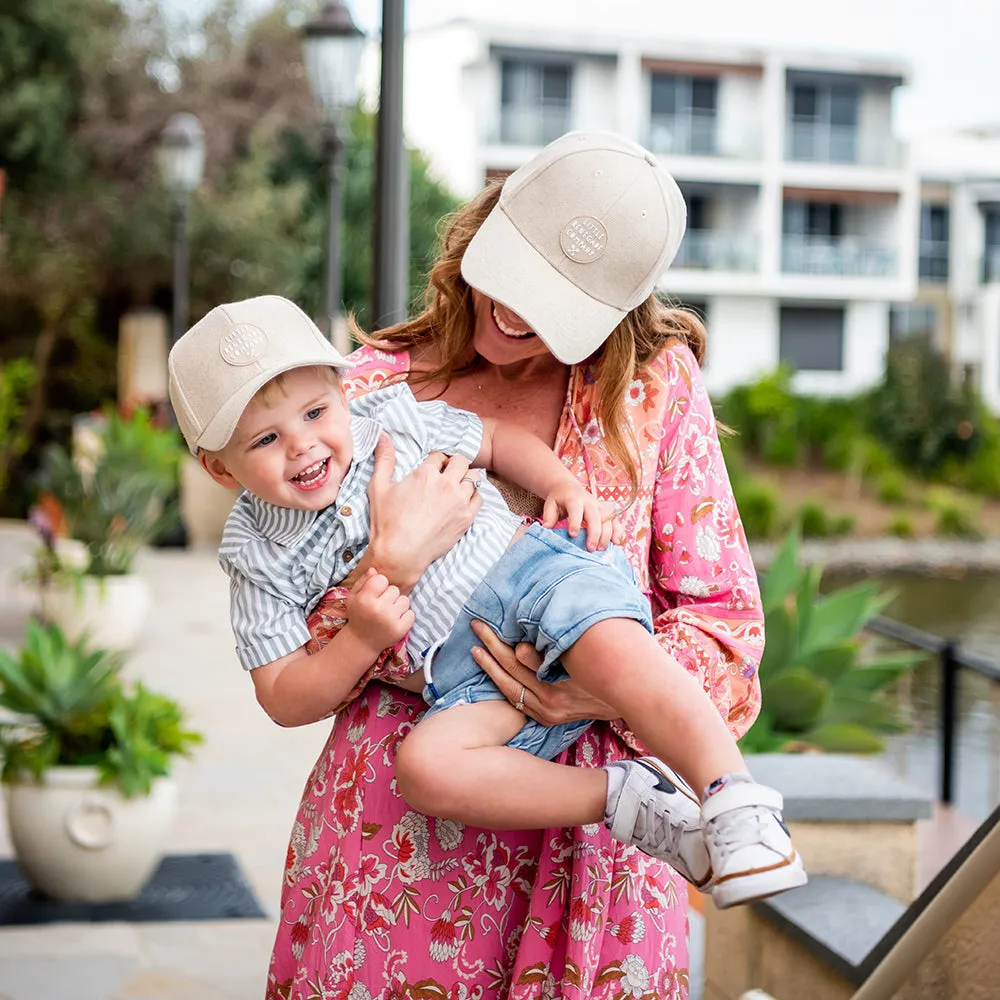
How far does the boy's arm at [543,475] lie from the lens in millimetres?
2004

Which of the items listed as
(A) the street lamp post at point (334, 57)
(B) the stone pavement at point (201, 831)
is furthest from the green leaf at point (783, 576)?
(A) the street lamp post at point (334, 57)

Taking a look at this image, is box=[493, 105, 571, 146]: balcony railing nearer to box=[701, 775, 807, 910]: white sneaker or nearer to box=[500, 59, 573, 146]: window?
box=[500, 59, 573, 146]: window

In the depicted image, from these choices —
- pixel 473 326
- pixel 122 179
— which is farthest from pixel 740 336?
Answer: pixel 473 326

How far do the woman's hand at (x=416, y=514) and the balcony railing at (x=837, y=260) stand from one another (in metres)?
42.8

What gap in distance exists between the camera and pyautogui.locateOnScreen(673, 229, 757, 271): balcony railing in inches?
1704

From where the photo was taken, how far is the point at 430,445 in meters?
2.15

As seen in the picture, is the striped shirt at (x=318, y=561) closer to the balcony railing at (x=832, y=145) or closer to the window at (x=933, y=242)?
the balcony railing at (x=832, y=145)

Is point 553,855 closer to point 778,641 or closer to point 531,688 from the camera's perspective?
point 531,688

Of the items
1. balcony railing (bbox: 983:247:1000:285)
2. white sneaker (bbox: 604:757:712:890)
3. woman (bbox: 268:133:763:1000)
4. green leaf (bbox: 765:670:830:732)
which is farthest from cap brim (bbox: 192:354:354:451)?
balcony railing (bbox: 983:247:1000:285)

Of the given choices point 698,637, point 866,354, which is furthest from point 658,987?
point 866,354

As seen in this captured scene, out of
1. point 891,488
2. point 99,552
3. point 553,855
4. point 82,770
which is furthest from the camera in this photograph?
point 891,488

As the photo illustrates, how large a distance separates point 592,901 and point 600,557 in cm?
45

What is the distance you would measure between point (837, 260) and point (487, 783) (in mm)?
43703

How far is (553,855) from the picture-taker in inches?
80.0
